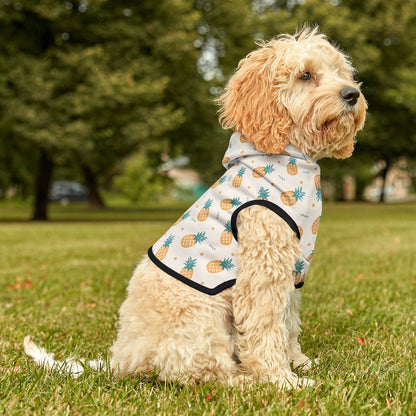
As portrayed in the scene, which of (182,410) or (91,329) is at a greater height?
(182,410)

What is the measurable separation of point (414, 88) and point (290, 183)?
1918 centimetres

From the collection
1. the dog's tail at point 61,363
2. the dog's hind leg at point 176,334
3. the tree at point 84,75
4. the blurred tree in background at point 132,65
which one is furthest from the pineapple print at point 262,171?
the tree at point 84,75

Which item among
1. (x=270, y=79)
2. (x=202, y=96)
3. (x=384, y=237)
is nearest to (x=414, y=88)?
(x=202, y=96)

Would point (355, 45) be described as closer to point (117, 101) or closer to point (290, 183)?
point (117, 101)

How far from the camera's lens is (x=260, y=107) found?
10.1ft

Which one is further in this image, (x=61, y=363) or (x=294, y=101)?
(x=61, y=363)

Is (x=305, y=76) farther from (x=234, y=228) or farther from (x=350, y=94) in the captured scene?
(x=234, y=228)

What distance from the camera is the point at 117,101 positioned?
714 inches

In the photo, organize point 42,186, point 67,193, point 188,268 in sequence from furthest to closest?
point 67,193
point 42,186
point 188,268

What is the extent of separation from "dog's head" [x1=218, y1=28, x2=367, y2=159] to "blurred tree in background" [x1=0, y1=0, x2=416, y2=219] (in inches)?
565

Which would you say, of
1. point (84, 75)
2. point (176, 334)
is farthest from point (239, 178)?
point (84, 75)

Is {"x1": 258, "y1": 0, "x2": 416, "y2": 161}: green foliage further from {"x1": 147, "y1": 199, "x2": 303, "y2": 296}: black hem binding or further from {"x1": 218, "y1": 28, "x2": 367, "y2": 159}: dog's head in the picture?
{"x1": 147, "y1": 199, "x2": 303, "y2": 296}: black hem binding

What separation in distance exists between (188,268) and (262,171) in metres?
0.76

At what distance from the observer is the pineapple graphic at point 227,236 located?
300 centimetres
